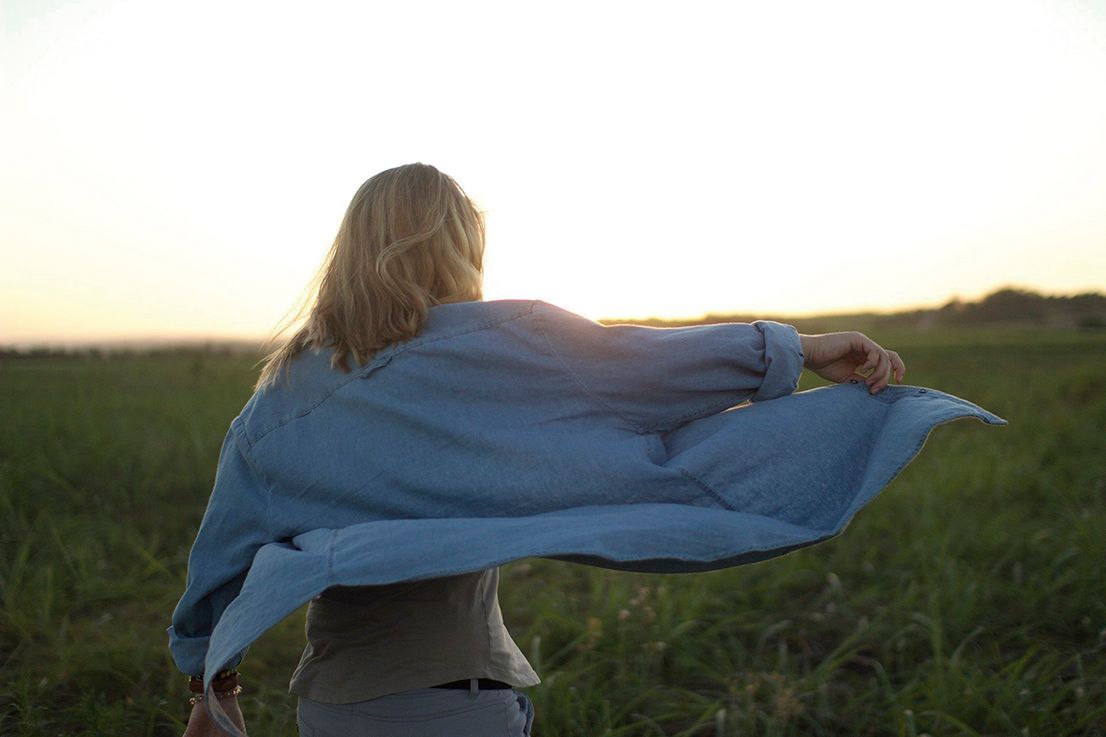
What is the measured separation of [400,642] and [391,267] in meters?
0.60

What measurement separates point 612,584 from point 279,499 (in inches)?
94.5

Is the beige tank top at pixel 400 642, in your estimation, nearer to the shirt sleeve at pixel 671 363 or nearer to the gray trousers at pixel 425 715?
the gray trousers at pixel 425 715

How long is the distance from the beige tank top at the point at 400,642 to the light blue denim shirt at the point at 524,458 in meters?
0.12

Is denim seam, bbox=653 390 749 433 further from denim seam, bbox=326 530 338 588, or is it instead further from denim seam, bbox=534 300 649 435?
denim seam, bbox=326 530 338 588

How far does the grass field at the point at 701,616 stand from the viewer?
2.68 metres

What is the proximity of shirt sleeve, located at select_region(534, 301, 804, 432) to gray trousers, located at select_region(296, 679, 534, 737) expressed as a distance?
0.52 meters

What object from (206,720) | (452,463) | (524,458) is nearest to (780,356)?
(524,458)

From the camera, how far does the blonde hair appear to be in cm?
142

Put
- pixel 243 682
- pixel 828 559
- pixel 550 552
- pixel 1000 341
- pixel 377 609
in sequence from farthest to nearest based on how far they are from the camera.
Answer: pixel 1000 341, pixel 828 559, pixel 243 682, pixel 377 609, pixel 550 552

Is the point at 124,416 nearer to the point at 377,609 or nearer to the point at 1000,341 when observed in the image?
the point at 377,609

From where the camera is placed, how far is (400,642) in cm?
143

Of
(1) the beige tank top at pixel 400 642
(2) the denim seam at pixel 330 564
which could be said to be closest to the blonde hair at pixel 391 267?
(2) the denim seam at pixel 330 564

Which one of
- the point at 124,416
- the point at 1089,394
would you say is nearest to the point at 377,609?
the point at 124,416

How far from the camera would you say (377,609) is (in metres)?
1.44
